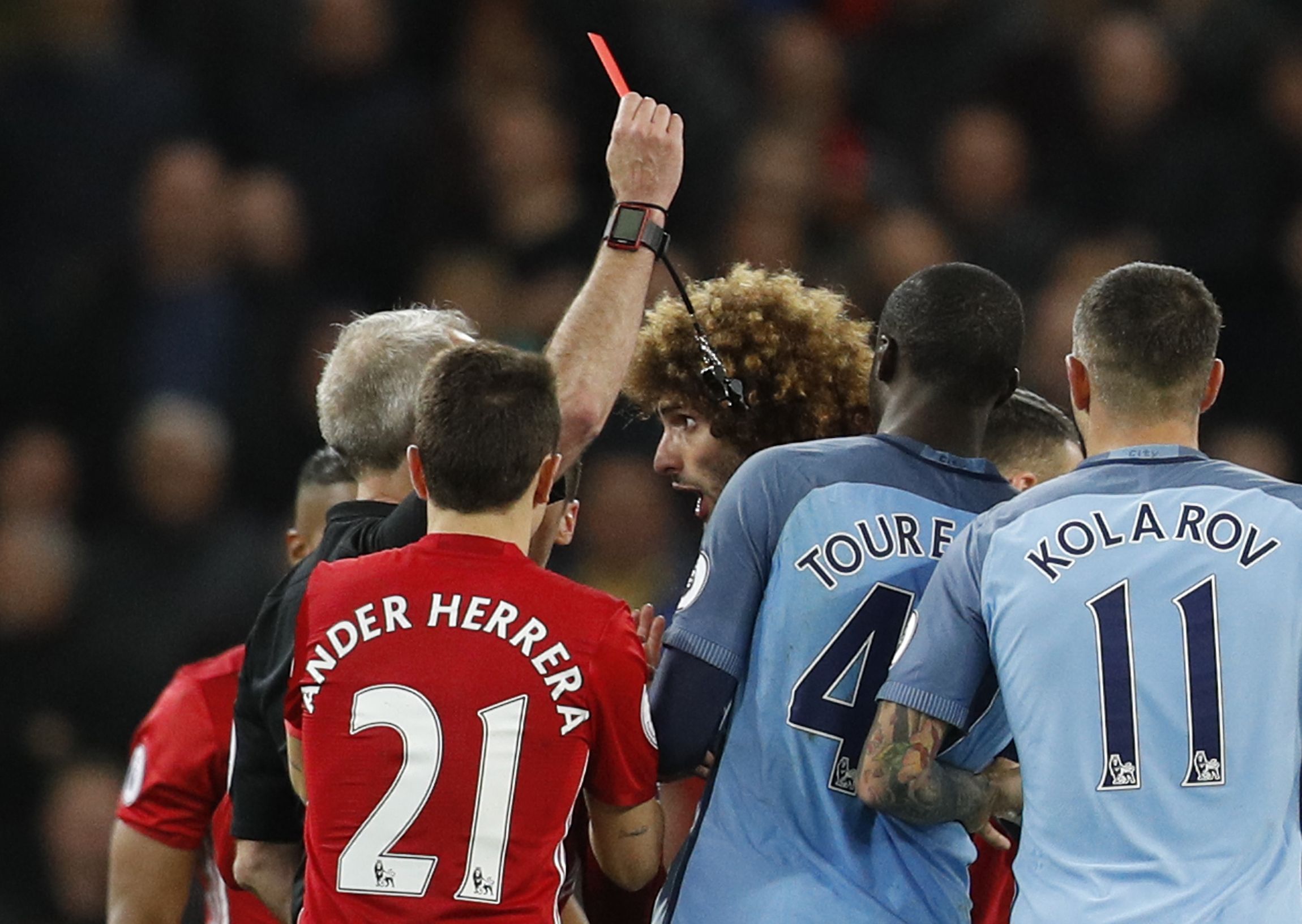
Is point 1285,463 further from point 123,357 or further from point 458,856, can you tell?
point 458,856

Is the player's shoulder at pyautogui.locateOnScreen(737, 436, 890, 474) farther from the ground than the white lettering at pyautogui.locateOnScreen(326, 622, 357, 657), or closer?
farther from the ground

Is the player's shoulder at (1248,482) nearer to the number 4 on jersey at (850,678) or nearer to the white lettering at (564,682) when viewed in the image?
the number 4 on jersey at (850,678)

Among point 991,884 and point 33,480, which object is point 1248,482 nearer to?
point 991,884

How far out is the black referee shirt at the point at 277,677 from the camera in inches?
125

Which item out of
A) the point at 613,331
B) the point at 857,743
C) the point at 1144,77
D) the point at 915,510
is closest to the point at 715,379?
the point at 613,331

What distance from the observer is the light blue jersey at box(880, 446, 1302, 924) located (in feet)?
8.83

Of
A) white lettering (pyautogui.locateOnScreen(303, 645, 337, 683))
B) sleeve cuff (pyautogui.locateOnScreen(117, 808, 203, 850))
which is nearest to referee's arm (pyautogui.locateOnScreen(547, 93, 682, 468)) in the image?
white lettering (pyautogui.locateOnScreen(303, 645, 337, 683))

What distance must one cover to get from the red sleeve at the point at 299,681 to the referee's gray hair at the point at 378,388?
461mm

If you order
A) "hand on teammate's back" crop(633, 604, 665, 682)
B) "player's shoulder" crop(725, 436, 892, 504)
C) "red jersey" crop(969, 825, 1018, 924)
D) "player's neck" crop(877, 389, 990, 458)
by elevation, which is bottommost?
"red jersey" crop(969, 825, 1018, 924)

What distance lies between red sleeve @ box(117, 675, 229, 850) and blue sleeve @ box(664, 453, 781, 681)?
1.48m

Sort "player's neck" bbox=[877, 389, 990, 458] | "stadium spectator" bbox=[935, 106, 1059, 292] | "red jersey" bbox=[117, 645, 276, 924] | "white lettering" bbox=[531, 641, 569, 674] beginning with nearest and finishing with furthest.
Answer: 1. "white lettering" bbox=[531, 641, 569, 674]
2. "player's neck" bbox=[877, 389, 990, 458]
3. "red jersey" bbox=[117, 645, 276, 924]
4. "stadium spectator" bbox=[935, 106, 1059, 292]

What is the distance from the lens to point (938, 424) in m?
3.13

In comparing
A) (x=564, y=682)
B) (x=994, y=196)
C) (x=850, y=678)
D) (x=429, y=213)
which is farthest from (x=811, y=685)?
(x=994, y=196)

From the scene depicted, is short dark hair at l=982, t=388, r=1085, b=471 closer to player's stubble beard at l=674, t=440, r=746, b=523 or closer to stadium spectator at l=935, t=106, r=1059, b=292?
player's stubble beard at l=674, t=440, r=746, b=523
